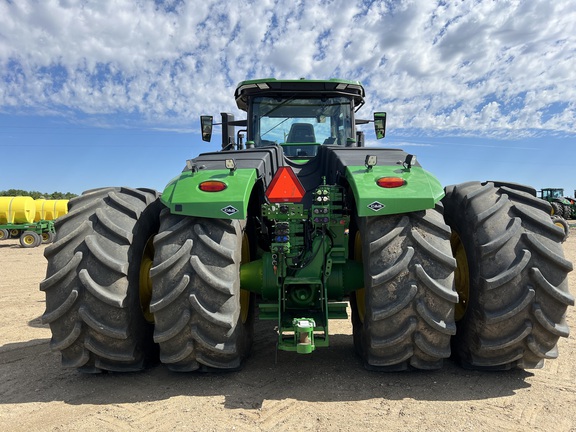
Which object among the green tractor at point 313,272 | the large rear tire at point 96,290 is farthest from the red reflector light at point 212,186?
the large rear tire at point 96,290

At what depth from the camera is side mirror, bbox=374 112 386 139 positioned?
6.44 m

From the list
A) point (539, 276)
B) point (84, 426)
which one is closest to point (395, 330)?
point (539, 276)

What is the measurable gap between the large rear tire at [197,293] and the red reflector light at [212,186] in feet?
0.72

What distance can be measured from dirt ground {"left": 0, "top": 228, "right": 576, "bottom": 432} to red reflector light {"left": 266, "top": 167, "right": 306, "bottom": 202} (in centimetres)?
140

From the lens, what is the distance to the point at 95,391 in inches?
127

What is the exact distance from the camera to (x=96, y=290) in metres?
3.07

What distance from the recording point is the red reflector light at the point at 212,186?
3148mm

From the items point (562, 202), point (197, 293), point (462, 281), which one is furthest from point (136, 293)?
point (562, 202)

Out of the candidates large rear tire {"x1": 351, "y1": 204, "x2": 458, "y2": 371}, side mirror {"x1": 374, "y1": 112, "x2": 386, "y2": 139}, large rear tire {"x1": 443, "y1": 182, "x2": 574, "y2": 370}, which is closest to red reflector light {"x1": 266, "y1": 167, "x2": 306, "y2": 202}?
large rear tire {"x1": 351, "y1": 204, "x2": 458, "y2": 371}

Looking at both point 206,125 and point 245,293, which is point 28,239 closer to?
point 206,125

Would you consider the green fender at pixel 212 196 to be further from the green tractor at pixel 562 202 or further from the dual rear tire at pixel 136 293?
the green tractor at pixel 562 202

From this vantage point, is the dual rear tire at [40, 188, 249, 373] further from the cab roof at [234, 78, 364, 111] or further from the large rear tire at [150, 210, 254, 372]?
the cab roof at [234, 78, 364, 111]

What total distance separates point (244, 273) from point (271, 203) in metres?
0.62

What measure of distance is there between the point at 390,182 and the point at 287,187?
0.75 m
